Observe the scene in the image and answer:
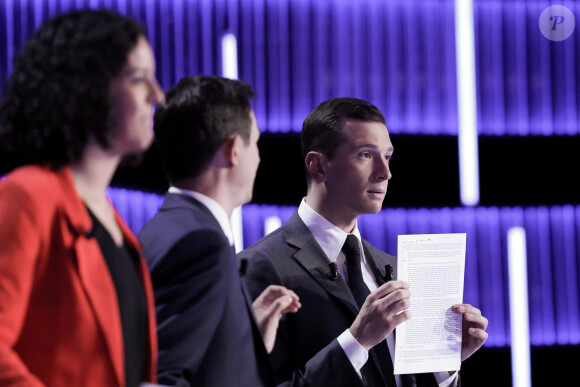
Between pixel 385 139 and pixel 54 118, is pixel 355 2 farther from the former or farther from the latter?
pixel 54 118

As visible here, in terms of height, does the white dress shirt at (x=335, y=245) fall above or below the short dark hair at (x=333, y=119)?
below

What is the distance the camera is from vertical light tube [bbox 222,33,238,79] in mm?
4039

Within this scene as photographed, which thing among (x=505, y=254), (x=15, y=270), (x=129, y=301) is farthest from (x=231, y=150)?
(x=505, y=254)

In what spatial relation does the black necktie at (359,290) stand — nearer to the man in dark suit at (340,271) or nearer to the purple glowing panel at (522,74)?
the man in dark suit at (340,271)

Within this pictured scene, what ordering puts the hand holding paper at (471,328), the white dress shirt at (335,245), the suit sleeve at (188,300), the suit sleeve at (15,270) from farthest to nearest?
the white dress shirt at (335,245)
the hand holding paper at (471,328)
the suit sleeve at (188,300)
the suit sleeve at (15,270)

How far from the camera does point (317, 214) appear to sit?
200 centimetres

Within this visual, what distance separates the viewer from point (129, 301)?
104 centimetres

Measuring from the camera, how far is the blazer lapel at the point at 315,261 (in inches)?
72.4

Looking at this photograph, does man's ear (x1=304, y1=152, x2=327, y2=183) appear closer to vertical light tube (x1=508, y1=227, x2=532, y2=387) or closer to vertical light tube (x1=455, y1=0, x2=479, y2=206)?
vertical light tube (x1=455, y1=0, x2=479, y2=206)

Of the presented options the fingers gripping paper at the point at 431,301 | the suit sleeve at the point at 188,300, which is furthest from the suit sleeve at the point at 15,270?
the fingers gripping paper at the point at 431,301

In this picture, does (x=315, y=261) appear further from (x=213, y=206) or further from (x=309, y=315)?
(x=213, y=206)

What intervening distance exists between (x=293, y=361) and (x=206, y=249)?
0.66 meters

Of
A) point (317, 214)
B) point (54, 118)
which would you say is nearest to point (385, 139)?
point (317, 214)

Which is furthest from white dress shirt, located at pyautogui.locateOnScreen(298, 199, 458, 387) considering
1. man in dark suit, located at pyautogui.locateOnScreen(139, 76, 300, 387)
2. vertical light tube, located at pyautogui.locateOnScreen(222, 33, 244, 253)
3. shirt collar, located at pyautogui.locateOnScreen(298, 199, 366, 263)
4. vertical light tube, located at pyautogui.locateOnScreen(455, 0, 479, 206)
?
vertical light tube, located at pyautogui.locateOnScreen(455, 0, 479, 206)
